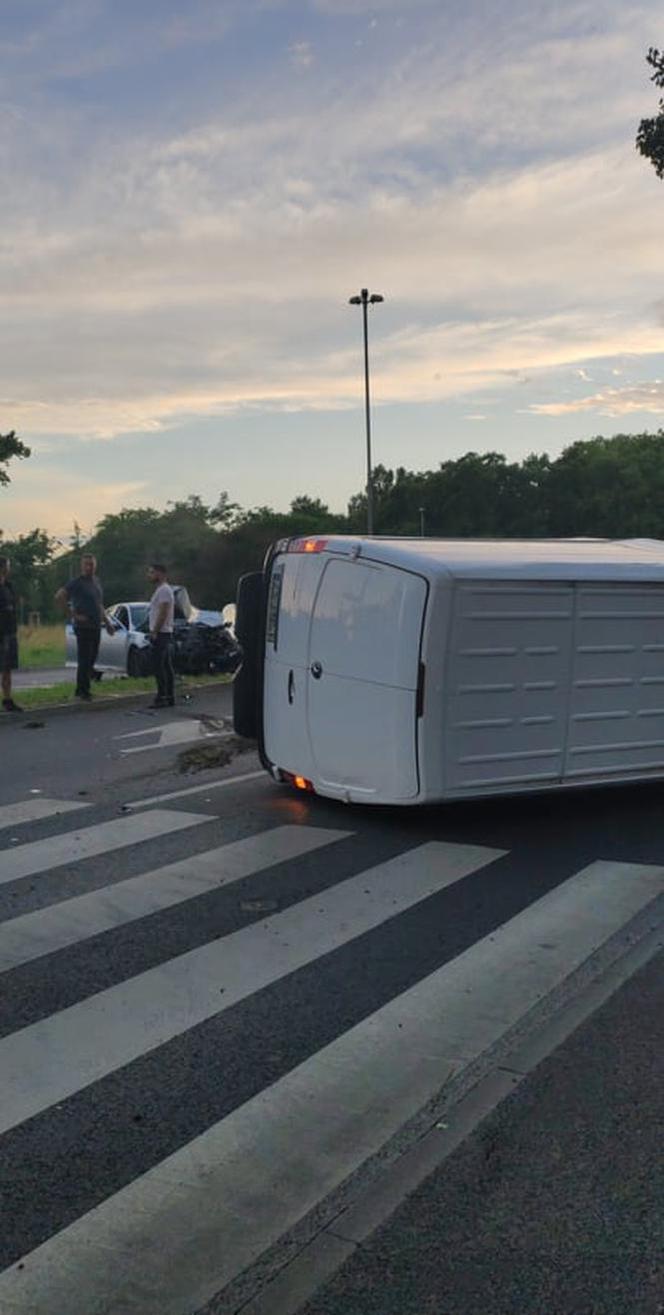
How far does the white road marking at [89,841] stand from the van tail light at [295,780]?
655 mm

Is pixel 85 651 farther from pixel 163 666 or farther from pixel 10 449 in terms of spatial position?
pixel 10 449

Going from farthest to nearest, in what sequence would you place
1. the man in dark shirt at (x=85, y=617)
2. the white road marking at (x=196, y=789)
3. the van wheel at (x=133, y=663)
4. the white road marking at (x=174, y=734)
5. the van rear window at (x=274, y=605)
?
the van wheel at (x=133, y=663)
the man in dark shirt at (x=85, y=617)
the white road marking at (x=174, y=734)
the white road marking at (x=196, y=789)
the van rear window at (x=274, y=605)

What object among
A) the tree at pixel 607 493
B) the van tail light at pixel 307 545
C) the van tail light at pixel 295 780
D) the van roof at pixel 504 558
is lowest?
the van tail light at pixel 295 780

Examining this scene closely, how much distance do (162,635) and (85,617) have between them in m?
1.13

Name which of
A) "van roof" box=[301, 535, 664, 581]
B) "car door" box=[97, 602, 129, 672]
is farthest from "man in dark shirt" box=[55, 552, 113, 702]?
"van roof" box=[301, 535, 664, 581]

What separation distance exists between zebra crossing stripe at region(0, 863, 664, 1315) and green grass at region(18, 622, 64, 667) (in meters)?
26.8

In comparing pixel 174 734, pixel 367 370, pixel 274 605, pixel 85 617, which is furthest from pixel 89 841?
pixel 367 370

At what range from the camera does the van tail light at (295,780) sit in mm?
8148

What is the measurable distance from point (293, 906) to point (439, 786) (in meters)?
1.56

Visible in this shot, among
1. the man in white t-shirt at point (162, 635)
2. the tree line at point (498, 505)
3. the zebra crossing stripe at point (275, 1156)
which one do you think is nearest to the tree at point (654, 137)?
the man in white t-shirt at point (162, 635)

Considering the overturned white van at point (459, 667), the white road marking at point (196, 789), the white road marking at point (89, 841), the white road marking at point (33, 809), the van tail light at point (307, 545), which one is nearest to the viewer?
the white road marking at point (89, 841)

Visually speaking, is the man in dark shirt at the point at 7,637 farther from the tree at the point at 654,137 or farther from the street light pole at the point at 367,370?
the street light pole at the point at 367,370

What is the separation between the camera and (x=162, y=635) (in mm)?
14508

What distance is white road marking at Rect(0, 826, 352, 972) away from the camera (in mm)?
5488
